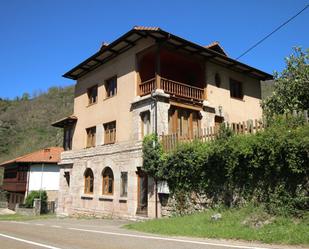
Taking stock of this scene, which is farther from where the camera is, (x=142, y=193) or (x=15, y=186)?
(x=15, y=186)

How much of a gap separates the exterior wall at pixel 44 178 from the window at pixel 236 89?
26483 millimetres

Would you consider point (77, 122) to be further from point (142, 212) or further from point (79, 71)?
point (142, 212)

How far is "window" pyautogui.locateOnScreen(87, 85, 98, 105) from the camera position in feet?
87.4

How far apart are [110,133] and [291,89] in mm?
11669

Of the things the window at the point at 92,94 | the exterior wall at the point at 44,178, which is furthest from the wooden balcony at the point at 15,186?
the window at the point at 92,94

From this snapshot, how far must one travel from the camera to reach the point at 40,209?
36.1 metres

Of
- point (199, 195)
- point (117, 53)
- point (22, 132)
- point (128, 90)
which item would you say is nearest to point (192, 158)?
point (199, 195)

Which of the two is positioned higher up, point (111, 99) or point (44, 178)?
point (111, 99)

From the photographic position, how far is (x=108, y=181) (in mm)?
23484

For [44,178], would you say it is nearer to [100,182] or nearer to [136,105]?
[100,182]

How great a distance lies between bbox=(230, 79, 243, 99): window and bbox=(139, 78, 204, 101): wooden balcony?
13.0 ft

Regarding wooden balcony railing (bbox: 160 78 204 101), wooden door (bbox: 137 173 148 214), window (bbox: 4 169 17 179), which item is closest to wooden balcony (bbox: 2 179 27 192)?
window (bbox: 4 169 17 179)

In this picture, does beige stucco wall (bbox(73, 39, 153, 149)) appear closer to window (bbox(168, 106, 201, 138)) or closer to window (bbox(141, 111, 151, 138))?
window (bbox(141, 111, 151, 138))

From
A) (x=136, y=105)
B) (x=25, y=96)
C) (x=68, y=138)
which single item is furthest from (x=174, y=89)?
(x=25, y=96)
